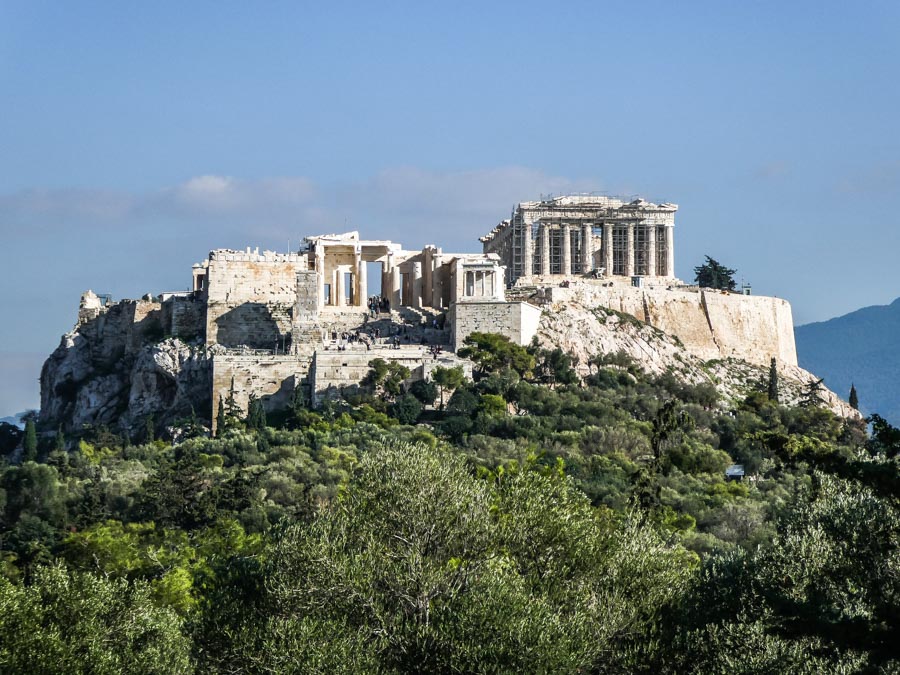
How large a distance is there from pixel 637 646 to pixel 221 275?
42891mm

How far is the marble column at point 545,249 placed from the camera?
81.5 meters

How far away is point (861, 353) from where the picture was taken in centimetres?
18150

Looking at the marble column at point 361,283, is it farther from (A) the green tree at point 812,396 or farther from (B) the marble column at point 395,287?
(A) the green tree at point 812,396

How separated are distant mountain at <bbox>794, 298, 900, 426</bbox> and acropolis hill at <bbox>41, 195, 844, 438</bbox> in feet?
270

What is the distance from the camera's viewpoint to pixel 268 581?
28.0m

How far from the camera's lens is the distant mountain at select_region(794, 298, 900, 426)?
167750 millimetres

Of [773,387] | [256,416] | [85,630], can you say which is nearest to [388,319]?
[256,416]

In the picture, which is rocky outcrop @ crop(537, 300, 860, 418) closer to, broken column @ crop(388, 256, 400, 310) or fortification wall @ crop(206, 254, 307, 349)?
broken column @ crop(388, 256, 400, 310)

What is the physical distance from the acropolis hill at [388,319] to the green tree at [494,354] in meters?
0.71

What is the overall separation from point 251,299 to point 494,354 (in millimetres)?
10941

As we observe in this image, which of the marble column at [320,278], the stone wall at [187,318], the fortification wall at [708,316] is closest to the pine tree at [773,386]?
the fortification wall at [708,316]

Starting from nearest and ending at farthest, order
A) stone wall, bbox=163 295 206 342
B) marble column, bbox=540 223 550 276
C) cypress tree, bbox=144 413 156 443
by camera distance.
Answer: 1. cypress tree, bbox=144 413 156 443
2. stone wall, bbox=163 295 206 342
3. marble column, bbox=540 223 550 276

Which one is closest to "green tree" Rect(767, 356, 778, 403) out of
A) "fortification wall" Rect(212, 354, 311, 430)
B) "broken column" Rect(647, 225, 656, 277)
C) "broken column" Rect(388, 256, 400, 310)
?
"broken column" Rect(647, 225, 656, 277)

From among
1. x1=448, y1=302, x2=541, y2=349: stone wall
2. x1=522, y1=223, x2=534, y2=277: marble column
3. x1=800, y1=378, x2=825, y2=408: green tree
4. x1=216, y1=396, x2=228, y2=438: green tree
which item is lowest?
x1=216, y1=396, x2=228, y2=438: green tree
